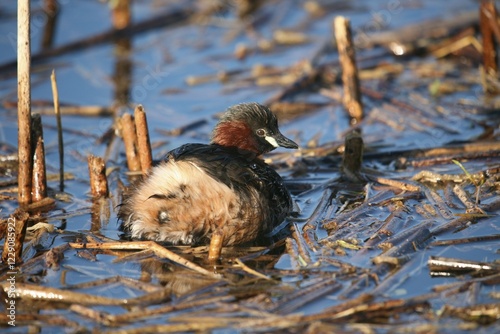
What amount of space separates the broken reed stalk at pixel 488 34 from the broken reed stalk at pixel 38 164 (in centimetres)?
488

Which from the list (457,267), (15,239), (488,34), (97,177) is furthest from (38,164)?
(488,34)

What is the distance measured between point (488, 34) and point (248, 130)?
3.68 meters

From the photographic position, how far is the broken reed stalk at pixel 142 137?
6355mm

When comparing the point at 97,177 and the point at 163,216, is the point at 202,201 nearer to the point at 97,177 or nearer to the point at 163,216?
the point at 163,216

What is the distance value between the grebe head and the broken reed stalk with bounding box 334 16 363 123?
2.00 m

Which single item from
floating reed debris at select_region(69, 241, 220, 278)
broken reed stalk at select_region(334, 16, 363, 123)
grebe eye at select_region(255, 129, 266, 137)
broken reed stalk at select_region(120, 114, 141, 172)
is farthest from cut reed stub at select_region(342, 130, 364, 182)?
floating reed debris at select_region(69, 241, 220, 278)

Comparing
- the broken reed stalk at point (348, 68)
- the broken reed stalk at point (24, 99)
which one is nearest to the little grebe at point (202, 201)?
the broken reed stalk at point (24, 99)

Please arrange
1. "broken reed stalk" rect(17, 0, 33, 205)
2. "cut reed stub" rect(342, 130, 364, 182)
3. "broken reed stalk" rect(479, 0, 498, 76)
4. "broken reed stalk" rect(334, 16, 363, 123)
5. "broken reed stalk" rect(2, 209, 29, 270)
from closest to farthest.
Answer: "broken reed stalk" rect(2, 209, 29, 270)
"broken reed stalk" rect(17, 0, 33, 205)
"cut reed stub" rect(342, 130, 364, 182)
"broken reed stalk" rect(334, 16, 363, 123)
"broken reed stalk" rect(479, 0, 498, 76)

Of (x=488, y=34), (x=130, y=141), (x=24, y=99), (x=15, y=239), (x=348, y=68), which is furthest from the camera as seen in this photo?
(x=488, y=34)

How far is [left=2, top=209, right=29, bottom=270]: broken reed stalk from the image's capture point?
504 cm

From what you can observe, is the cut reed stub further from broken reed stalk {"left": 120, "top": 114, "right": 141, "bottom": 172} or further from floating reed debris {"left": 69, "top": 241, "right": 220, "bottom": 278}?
floating reed debris {"left": 69, "top": 241, "right": 220, "bottom": 278}

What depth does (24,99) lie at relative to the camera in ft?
18.3

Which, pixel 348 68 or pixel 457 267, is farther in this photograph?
pixel 348 68

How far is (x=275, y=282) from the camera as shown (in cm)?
474
